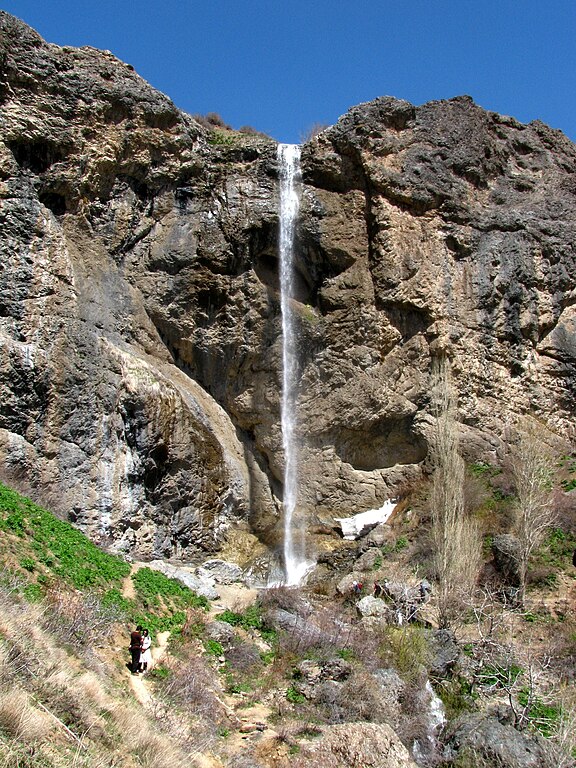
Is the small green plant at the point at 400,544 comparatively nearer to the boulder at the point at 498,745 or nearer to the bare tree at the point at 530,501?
the bare tree at the point at 530,501

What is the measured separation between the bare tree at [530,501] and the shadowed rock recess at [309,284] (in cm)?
223

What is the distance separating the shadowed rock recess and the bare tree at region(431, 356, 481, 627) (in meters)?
0.61

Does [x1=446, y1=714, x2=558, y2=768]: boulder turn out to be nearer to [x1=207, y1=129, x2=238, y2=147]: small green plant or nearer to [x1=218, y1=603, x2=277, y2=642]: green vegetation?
[x1=218, y1=603, x2=277, y2=642]: green vegetation

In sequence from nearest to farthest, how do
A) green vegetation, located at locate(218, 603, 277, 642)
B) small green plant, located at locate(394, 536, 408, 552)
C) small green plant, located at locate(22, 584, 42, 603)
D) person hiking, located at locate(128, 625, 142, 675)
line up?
small green plant, located at locate(22, 584, 42, 603) < person hiking, located at locate(128, 625, 142, 675) < green vegetation, located at locate(218, 603, 277, 642) < small green plant, located at locate(394, 536, 408, 552)

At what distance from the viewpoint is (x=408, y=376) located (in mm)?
19906

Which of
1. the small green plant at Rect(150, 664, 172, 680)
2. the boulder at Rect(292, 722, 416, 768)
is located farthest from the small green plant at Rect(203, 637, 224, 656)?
the boulder at Rect(292, 722, 416, 768)

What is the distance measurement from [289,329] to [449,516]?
306 inches

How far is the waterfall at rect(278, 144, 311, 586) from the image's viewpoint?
66.1 ft

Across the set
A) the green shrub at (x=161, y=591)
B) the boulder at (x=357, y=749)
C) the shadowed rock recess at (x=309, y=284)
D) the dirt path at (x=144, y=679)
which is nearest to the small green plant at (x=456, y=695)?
the boulder at (x=357, y=749)

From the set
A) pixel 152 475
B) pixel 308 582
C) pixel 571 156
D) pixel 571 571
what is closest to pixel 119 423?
pixel 152 475

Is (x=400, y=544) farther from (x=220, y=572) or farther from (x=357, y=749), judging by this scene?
(x=357, y=749)

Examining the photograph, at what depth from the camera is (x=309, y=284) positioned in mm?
20812

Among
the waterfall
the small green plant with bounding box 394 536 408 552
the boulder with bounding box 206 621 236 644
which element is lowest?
the boulder with bounding box 206 621 236 644

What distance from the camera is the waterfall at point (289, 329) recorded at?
66.1ft
